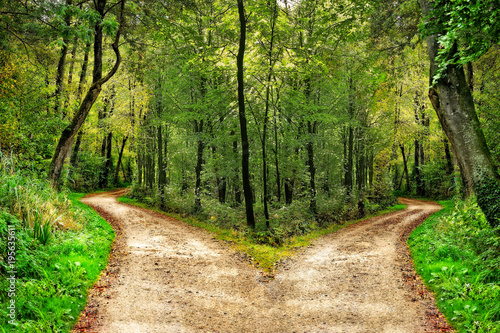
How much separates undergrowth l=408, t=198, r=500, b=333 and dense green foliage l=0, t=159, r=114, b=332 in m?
6.13

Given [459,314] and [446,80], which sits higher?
[446,80]

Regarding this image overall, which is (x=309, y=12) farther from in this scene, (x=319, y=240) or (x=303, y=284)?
(x=303, y=284)

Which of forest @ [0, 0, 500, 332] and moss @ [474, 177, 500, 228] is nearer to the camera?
forest @ [0, 0, 500, 332]

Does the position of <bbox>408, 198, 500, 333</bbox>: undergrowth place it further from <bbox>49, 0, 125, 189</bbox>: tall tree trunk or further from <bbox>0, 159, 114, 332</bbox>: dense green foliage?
<bbox>49, 0, 125, 189</bbox>: tall tree trunk

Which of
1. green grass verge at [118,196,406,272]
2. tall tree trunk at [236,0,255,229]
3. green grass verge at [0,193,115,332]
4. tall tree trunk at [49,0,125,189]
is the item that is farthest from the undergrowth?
tall tree trunk at [49,0,125,189]

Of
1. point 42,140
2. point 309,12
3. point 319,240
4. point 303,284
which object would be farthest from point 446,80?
point 42,140

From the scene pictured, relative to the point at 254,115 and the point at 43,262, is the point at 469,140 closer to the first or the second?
the point at 254,115

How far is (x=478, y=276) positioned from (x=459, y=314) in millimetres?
1011

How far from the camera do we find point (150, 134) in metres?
22.9

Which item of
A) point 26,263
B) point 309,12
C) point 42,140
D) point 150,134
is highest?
point 309,12

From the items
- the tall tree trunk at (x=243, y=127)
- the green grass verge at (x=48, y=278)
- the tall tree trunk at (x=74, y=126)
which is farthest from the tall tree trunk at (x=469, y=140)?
the tall tree trunk at (x=74, y=126)

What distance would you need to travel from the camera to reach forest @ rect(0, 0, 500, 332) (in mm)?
5164

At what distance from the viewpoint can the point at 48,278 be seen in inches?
189

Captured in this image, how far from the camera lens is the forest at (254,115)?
16.9 ft
